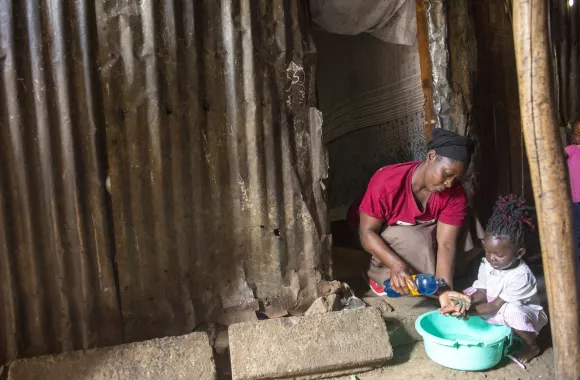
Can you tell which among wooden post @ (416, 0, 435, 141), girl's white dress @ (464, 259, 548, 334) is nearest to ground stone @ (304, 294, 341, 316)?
girl's white dress @ (464, 259, 548, 334)

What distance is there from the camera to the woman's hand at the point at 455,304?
2.60 metres

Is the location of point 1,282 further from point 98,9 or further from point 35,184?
point 98,9

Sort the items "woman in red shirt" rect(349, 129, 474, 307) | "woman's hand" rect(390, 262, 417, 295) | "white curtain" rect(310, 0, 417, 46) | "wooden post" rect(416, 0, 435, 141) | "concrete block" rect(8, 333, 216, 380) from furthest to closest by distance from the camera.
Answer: "wooden post" rect(416, 0, 435, 141) → "white curtain" rect(310, 0, 417, 46) → "woman in red shirt" rect(349, 129, 474, 307) → "woman's hand" rect(390, 262, 417, 295) → "concrete block" rect(8, 333, 216, 380)

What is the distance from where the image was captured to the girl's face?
8.55ft

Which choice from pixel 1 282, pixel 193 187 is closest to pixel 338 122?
pixel 193 187

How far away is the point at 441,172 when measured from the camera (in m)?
2.85

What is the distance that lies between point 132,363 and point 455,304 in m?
1.85

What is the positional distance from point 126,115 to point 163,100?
→ 227 mm

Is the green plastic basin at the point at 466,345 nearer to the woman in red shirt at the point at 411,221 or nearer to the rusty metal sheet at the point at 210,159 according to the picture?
→ the woman in red shirt at the point at 411,221

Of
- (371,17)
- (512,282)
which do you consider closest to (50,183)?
(371,17)

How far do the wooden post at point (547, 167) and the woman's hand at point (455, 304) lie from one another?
1.69ft

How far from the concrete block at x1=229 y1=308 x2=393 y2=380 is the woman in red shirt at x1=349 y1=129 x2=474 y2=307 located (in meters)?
0.54

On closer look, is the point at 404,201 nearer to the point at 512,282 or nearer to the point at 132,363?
the point at 512,282

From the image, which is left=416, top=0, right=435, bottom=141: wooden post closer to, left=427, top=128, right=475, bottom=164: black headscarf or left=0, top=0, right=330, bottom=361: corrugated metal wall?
left=427, top=128, right=475, bottom=164: black headscarf
